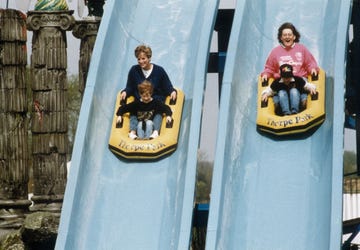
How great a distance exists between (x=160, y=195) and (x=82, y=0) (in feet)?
19.7

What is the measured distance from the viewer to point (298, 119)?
1536 cm

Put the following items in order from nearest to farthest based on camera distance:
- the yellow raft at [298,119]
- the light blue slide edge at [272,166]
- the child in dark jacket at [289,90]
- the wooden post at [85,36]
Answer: the light blue slide edge at [272,166], the yellow raft at [298,119], the child in dark jacket at [289,90], the wooden post at [85,36]

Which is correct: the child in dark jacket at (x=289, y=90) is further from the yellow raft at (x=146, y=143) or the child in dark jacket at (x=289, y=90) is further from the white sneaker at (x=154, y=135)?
the white sneaker at (x=154, y=135)

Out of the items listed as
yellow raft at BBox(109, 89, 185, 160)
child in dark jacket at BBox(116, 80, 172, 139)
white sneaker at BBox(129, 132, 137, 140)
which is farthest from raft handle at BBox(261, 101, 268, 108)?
white sneaker at BBox(129, 132, 137, 140)

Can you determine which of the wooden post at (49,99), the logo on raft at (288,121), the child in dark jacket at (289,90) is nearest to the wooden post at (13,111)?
the wooden post at (49,99)

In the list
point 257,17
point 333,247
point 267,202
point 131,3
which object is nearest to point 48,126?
point 131,3

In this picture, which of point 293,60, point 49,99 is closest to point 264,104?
point 293,60

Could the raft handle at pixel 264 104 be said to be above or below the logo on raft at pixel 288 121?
above

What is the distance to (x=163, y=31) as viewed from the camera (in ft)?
56.1

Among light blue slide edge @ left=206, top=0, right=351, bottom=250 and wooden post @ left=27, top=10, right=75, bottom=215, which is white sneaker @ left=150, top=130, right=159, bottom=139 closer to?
light blue slide edge @ left=206, top=0, right=351, bottom=250

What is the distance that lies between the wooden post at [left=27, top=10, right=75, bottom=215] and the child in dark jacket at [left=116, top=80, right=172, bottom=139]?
3.76 m

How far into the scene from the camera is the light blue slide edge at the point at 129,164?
1478 cm

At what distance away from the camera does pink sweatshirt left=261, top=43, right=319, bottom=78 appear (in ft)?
52.2

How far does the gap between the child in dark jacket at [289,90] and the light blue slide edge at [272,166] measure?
0.24 m
